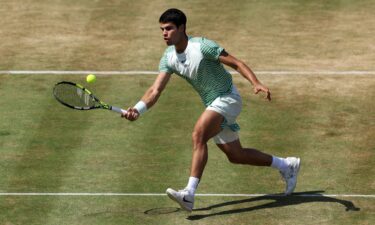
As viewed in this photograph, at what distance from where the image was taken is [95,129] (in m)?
19.3

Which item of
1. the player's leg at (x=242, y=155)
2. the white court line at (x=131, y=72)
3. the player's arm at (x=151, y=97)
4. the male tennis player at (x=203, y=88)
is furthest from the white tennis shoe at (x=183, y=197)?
the white court line at (x=131, y=72)

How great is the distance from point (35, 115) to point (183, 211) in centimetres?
476

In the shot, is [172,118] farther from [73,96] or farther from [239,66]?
[239,66]

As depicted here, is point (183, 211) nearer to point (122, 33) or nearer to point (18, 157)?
point (18, 157)

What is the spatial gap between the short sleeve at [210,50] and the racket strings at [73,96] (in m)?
1.59

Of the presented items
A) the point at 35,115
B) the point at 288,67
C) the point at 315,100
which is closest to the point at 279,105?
the point at 315,100

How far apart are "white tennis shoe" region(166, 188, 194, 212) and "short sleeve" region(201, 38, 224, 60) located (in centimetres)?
175

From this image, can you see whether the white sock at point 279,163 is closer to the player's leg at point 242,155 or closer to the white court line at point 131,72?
the player's leg at point 242,155

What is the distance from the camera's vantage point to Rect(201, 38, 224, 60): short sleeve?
1574cm

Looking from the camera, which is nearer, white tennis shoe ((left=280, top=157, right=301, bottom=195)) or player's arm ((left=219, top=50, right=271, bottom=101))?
player's arm ((left=219, top=50, right=271, bottom=101))

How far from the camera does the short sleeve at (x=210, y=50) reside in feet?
51.6

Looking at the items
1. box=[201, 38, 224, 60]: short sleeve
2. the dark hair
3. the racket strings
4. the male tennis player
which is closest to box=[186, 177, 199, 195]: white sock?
the male tennis player

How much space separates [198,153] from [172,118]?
427 cm

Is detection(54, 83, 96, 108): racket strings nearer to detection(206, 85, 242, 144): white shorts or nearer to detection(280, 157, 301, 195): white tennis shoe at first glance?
detection(206, 85, 242, 144): white shorts
